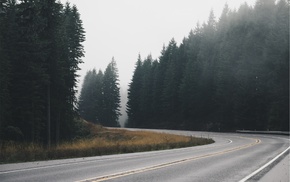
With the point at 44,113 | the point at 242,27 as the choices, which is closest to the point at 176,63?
the point at 242,27

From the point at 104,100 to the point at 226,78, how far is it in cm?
4546

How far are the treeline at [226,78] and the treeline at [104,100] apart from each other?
544cm

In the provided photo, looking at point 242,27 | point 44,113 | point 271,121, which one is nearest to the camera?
point 44,113

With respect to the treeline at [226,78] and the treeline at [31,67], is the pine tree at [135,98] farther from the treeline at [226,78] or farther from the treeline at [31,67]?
the treeline at [31,67]

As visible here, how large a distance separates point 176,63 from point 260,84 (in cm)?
3390

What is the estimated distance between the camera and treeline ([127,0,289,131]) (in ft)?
165

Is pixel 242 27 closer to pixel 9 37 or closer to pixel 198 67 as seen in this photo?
pixel 198 67

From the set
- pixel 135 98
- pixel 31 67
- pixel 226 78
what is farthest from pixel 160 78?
pixel 31 67

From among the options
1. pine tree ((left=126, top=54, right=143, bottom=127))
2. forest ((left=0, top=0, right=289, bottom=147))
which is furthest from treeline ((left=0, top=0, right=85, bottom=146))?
pine tree ((left=126, top=54, right=143, bottom=127))

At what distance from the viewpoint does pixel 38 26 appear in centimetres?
3481

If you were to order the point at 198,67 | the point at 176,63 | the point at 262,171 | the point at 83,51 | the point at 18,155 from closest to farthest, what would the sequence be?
the point at 262,171
the point at 18,155
the point at 83,51
the point at 198,67
the point at 176,63

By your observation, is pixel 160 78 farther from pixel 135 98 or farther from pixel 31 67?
pixel 31 67

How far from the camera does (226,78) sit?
60594 mm

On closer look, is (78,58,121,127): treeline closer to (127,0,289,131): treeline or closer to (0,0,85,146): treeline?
(127,0,289,131): treeline
